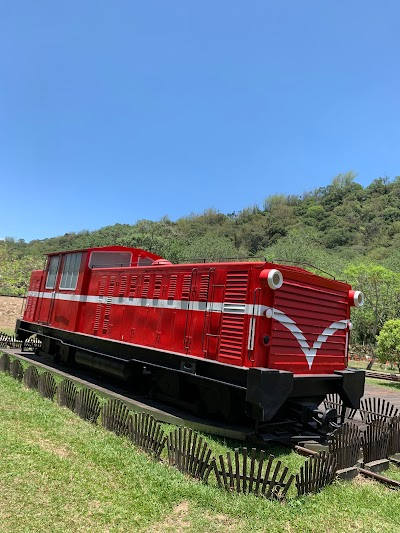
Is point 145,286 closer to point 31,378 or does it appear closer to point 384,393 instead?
point 31,378

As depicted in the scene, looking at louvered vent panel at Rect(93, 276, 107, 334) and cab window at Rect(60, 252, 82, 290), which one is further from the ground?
cab window at Rect(60, 252, 82, 290)

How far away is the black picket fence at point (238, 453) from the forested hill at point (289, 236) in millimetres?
19763

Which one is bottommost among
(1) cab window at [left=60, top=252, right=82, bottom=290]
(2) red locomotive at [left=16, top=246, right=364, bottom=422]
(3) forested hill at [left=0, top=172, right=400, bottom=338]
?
(2) red locomotive at [left=16, top=246, right=364, bottom=422]

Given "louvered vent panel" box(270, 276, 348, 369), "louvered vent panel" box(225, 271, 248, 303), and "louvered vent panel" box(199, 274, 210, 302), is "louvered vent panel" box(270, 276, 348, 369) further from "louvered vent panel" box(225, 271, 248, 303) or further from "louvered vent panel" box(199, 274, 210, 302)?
"louvered vent panel" box(199, 274, 210, 302)

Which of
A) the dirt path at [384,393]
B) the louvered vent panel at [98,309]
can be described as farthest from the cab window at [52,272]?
the dirt path at [384,393]

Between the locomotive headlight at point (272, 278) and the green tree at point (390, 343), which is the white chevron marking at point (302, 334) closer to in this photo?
the locomotive headlight at point (272, 278)

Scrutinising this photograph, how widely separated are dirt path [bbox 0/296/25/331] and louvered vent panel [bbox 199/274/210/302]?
2449cm

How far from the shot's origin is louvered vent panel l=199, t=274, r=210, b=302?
24.3ft

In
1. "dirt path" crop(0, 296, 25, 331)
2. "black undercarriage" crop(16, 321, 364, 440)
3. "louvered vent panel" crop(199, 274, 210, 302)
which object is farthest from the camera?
"dirt path" crop(0, 296, 25, 331)

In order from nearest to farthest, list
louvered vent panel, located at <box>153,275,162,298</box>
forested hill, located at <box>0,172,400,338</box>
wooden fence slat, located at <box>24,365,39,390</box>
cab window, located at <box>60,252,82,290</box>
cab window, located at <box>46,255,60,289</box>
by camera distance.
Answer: louvered vent panel, located at <box>153,275,162,298</box>, wooden fence slat, located at <box>24,365,39,390</box>, cab window, located at <box>60,252,82,290</box>, cab window, located at <box>46,255,60,289</box>, forested hill, located at <box>0,172,400,338</box>

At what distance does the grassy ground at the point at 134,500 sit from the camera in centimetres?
378

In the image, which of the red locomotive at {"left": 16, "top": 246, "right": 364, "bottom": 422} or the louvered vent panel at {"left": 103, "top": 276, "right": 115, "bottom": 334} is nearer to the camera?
the red locomotive at {"left": 16, "top": 246, "right": 364, "bottom": 422}

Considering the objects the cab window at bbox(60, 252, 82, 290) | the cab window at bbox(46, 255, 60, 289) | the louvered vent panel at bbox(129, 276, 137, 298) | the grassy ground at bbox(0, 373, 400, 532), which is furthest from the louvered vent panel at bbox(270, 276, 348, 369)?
the cab window at bbox(46, 255, 60, 289)

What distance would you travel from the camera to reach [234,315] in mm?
6715
